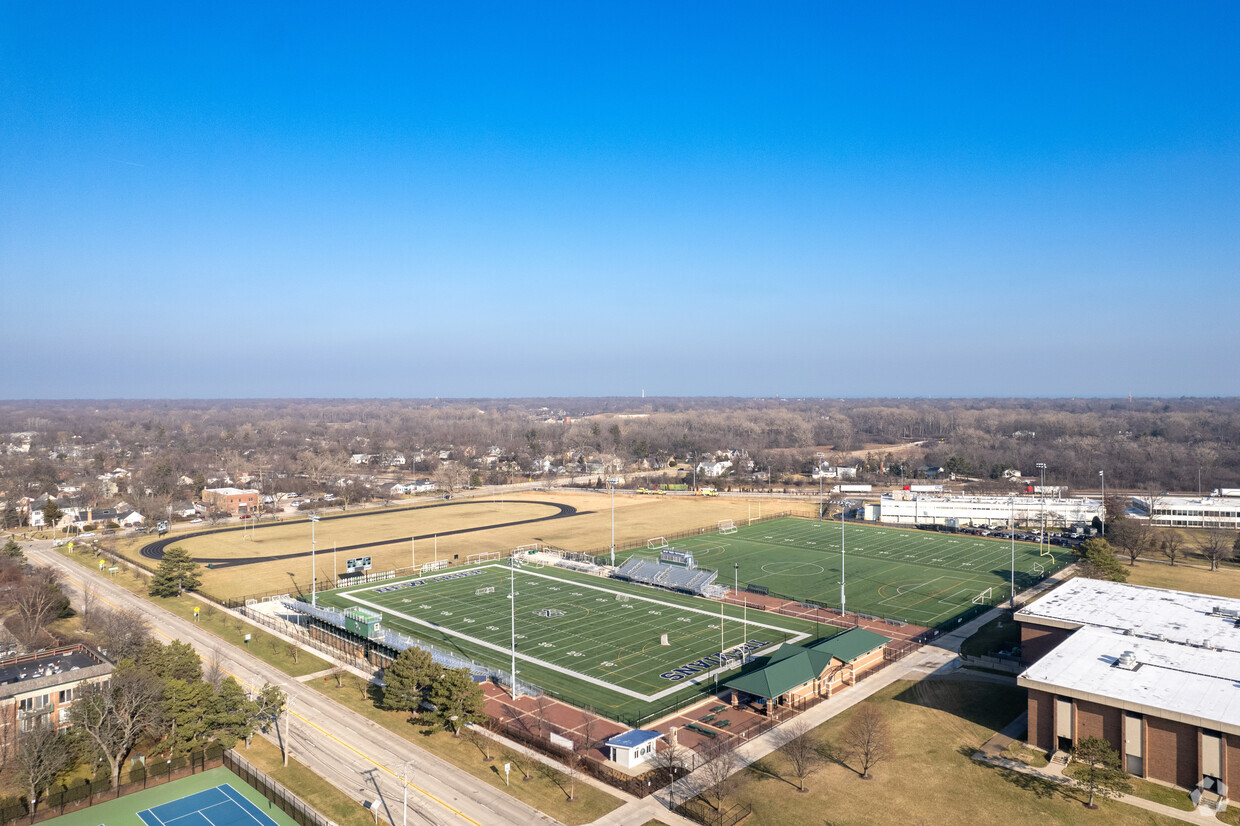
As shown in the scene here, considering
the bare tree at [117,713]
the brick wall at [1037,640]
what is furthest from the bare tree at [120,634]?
the brick wall at [1037,640]

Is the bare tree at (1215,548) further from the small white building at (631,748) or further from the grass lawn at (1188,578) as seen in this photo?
the small white building at (631,748)

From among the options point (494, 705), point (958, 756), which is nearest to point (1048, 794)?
point (958, 756)

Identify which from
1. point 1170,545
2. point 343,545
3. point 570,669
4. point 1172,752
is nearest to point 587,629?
point 570,669

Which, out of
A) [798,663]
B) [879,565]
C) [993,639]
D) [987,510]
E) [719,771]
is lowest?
[879,565]

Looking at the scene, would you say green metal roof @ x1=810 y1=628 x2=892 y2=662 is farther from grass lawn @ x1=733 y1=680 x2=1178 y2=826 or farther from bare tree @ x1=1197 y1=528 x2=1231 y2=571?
bare tree @ x1=1197 y1=528 x2=1231 y2=571

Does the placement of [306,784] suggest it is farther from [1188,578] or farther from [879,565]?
[1188,578]

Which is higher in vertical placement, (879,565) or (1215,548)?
(1215,548)
